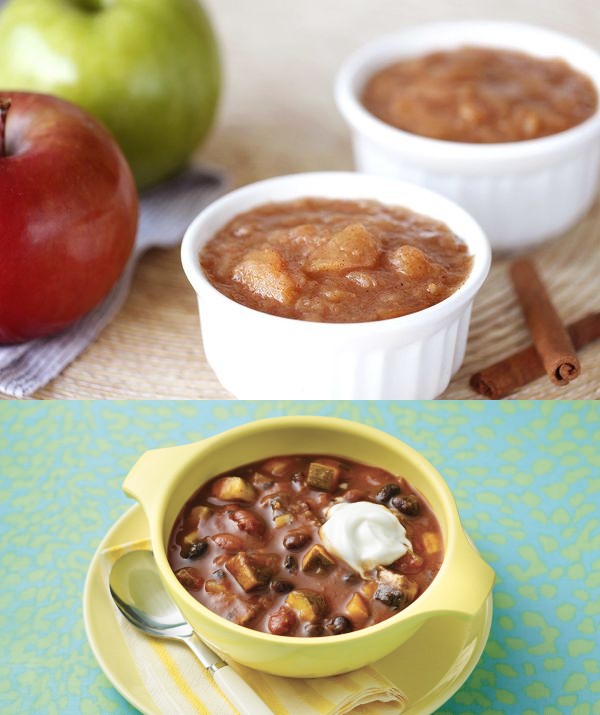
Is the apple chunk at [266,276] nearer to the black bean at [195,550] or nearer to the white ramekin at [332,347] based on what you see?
the white ramekin at [332,347]

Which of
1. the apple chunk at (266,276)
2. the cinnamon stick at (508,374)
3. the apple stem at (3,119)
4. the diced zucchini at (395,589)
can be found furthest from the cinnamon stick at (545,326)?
the apple stem at (3,119)

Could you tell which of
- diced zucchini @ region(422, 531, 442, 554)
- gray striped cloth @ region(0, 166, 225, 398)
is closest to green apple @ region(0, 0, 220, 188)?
gray striped cloth @ region(0, 166, 225, 398)

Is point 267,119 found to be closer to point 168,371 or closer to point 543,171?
point 543,171

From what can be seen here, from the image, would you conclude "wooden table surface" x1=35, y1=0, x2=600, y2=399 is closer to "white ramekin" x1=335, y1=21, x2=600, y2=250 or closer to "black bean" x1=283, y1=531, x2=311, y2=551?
"white ramekin" x1=335, y1=21, x2=600, y2=250

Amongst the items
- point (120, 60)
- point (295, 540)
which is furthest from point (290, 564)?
point (120, 60)

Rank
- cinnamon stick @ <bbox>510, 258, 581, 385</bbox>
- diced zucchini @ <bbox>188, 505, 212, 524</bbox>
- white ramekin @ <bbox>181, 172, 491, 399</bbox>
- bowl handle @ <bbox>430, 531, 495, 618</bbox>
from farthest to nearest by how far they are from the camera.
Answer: cinnamon stick @ <bbox>510, 258, 581, 385</bbox>, white ramekin @ <bbox>181, 172, 491, 399</bbox>, diced zucchini @ <bbox>188, 505, 212, 524</bbox>, bowl handle @ <bbox>430, 531, 495, 618</bbox>

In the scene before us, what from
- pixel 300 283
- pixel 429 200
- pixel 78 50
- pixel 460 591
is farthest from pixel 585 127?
pixel 460 591
